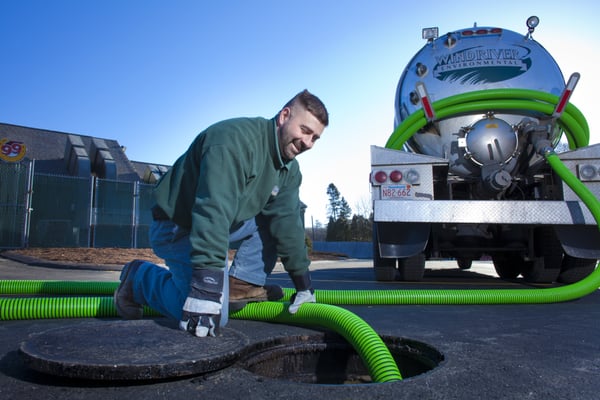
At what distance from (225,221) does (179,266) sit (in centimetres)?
49

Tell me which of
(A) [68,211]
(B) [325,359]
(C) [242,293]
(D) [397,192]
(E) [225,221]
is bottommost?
(B) [325,359]

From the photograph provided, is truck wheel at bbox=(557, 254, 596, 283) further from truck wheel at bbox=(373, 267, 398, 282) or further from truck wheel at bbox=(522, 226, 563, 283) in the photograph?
truck wheel at bbox=(373, 267, 398, 282)

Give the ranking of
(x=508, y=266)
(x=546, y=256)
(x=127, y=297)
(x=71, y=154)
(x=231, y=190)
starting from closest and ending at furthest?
(x=231, y=190) → (x=127, y=297) → (x=546, y=256) → (x=508, y=266) → (x=71, y=154)

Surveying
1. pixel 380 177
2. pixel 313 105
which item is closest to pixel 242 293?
pixel 313 105

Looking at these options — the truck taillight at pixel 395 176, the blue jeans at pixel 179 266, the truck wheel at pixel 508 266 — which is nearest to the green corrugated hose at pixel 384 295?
the blue jeans at pixel 179 266

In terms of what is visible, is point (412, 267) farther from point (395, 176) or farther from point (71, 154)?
point (71, 154)

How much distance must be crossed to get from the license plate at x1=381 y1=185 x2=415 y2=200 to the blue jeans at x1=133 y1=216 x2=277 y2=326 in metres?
2.06

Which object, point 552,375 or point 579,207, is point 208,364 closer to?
point 552,375

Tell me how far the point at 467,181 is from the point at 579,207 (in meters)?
1.09

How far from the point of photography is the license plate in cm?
433

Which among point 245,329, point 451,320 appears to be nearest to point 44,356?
point 245,329

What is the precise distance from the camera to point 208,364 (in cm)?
141

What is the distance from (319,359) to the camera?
209 cm

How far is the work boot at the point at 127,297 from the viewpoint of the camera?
7.75ft
